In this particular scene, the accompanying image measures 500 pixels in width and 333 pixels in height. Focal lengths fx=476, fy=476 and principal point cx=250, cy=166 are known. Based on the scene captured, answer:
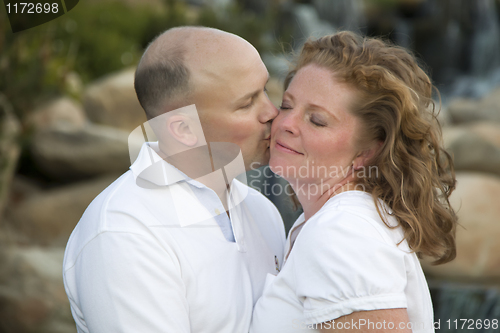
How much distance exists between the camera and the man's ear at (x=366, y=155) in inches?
84.7

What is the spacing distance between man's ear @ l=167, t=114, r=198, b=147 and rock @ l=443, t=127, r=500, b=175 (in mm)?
5841

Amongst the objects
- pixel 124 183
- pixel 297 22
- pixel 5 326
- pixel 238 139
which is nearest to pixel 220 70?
pixel 238 139

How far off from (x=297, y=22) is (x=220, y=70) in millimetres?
10826

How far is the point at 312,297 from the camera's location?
166cm

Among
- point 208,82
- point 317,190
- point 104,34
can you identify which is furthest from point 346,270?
point 104,34

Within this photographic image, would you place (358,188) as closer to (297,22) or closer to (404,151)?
(404,151)

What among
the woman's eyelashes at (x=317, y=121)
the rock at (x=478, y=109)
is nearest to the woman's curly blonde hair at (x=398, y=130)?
the woman's eyelashes at (x=317, y=121)

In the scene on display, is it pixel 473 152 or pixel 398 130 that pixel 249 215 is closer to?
pixel 398 130

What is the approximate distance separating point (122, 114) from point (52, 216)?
94.5 inches

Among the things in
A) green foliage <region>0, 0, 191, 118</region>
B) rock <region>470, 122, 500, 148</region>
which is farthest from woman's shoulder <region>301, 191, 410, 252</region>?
rock <region>470, 122, 500, 148</region>

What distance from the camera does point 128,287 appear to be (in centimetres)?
176

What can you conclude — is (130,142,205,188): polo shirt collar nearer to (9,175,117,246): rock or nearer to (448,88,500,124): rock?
(9,175,117,246): rock

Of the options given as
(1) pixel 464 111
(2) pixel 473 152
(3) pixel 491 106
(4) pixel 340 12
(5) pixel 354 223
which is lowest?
(1) pixel 464 111

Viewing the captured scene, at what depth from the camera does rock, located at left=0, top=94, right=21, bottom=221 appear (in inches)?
239
